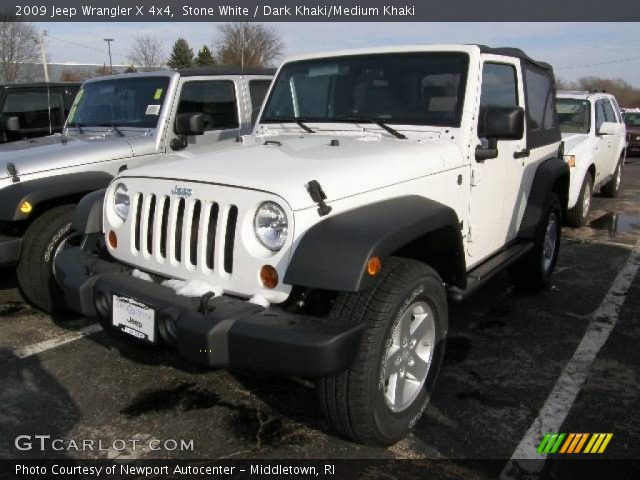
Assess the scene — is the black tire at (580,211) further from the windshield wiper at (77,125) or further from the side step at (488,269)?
the windshield wiper at (77,125)

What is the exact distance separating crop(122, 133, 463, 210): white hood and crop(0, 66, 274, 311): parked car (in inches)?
17.6

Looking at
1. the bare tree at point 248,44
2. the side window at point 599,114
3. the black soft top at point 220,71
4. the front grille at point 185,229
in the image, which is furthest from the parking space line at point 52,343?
the bare tree at point 248,44

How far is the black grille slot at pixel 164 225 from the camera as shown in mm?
2838

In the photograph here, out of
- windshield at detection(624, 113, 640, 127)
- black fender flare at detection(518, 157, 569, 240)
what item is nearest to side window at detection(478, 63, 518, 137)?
black fender flare at detection(518, 157, 569, 240)

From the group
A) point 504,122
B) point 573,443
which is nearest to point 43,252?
point 504,122

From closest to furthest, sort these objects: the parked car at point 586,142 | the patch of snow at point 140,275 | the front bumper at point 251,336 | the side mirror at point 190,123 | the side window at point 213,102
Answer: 1. the front bumper at point 251,336
2. the patch of snow at point 140,275
3. the side mirror at point 190,123
4. the side window at point 213,102
5. the parked car at point 586,142

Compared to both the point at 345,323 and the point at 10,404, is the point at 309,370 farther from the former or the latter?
the point at 10,404

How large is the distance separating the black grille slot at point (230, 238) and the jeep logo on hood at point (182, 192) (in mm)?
264

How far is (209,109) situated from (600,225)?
5771 millimetres

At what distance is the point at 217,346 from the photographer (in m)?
2.32

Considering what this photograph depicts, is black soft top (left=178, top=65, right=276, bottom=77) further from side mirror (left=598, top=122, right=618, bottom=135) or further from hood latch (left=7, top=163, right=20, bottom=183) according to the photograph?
side mirror (left=598, top=122, right=618, bottom=135)

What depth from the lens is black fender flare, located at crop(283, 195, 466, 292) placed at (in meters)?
2.28

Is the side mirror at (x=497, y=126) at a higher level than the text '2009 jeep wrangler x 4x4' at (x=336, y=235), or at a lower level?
higher

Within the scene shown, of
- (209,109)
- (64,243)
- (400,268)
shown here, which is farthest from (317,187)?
(209,109)
